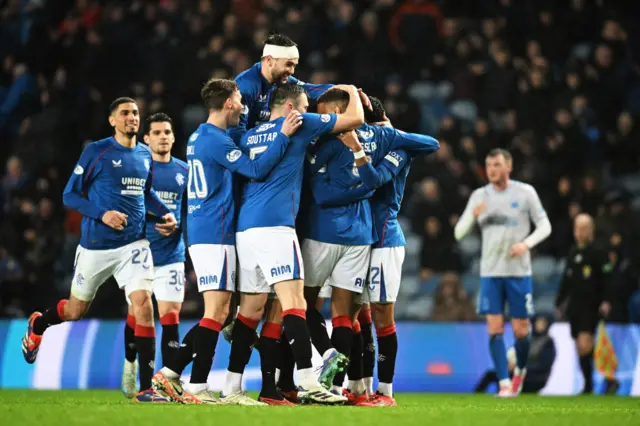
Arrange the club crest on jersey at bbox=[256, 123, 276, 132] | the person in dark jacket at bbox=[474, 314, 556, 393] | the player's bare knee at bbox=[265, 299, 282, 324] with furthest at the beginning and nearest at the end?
the person in dark jacket at bbox=[474, 314, 556, 393]
the player's bare knee at bbox=[265, 299, 282, 324]
the club crest on jersey at bbox=[256, 123, 276, 132]

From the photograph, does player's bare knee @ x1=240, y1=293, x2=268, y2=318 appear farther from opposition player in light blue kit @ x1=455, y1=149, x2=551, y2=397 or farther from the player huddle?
opposition player in light blue kit @ x1=455, y1=149, x2=551, y2=397

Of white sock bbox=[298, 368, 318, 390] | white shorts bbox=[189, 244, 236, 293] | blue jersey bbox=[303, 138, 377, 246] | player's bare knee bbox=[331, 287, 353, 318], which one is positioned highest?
blue jersey bbox=[303, 138, 377, 246]

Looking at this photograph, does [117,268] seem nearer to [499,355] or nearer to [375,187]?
[375,187]

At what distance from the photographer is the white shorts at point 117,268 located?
9578mm

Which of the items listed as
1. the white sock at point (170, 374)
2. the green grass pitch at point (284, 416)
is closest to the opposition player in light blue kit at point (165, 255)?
the white sock at point (170, 374)

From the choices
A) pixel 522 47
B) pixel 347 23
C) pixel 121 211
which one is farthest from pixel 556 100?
pixel 121 211

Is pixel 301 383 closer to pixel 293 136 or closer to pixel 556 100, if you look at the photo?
pixel 293 136

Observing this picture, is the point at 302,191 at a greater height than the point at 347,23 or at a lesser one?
lesser

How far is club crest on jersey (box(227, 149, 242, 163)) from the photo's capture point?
7824 millimetres

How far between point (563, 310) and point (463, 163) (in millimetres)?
3192

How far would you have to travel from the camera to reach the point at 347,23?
18688 millimetres

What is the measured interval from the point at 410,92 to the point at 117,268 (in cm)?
971

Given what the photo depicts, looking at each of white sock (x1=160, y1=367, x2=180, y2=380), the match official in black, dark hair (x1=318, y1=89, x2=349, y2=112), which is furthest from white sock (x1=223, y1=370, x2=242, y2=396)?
the match official in black

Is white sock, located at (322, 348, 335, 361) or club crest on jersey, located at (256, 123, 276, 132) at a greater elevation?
club crest on jersey, located at (256, 123, 276, 132)
